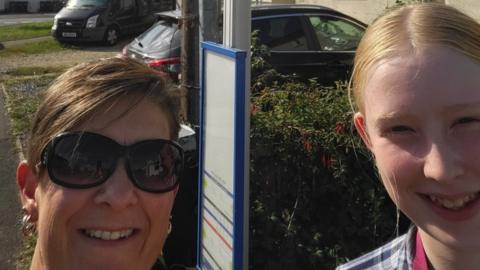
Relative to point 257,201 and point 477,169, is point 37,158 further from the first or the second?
point 257,201

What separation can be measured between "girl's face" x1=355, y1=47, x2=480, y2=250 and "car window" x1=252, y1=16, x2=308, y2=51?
5614 mm

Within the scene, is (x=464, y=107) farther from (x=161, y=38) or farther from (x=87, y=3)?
(x=87, y=3)

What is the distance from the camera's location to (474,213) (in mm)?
1371

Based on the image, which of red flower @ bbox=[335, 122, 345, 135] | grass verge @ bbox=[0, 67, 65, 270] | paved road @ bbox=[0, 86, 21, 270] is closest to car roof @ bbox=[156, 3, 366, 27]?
grass verge @ bbox=[0, 67, 65, 270]

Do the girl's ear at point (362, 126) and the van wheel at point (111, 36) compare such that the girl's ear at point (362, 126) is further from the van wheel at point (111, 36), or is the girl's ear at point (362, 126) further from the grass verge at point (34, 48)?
the van wheel at point (111, 36)

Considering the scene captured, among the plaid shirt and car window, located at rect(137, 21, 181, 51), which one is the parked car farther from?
the plaid shirt

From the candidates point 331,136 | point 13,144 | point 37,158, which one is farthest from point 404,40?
point 13,144

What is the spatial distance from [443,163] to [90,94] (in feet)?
2.60

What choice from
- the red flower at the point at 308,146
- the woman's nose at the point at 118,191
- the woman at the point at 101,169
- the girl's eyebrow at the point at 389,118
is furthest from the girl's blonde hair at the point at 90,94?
the red flower at the point at 308,146

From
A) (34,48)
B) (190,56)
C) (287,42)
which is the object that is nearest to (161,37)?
(287,42)

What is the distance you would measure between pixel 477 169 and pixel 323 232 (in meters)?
2.28

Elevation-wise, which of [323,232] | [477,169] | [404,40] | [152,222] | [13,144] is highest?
[404,40]

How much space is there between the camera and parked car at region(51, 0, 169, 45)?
18281 mm

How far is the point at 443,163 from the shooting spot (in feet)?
4.36
